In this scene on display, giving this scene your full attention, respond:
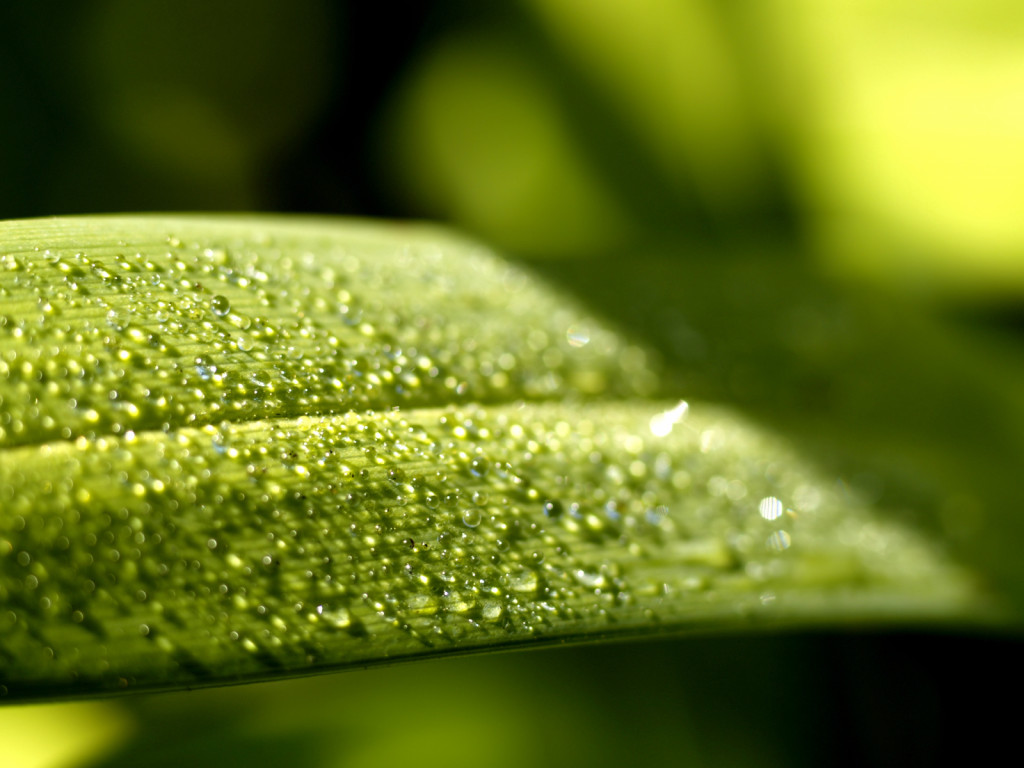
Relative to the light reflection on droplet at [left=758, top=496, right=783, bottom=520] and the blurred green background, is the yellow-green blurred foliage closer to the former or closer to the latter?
the blurred green background

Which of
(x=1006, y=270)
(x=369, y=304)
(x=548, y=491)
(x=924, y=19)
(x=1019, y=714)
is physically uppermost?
(x=924, y=19)

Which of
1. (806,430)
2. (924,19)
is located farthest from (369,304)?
(924,19)

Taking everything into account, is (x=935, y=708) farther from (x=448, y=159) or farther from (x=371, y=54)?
(x=371, y=54)

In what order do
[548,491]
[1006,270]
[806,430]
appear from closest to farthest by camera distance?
[548,491], [806,430], [1006,270]

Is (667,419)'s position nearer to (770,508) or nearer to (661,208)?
(770,508)

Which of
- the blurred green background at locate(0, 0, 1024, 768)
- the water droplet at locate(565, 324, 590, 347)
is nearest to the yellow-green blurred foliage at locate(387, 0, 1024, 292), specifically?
the blurred green background at locate(0, 0, 1024, 768)

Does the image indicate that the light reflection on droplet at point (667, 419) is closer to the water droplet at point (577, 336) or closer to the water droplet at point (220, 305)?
the water droplet at point (577, 336)
